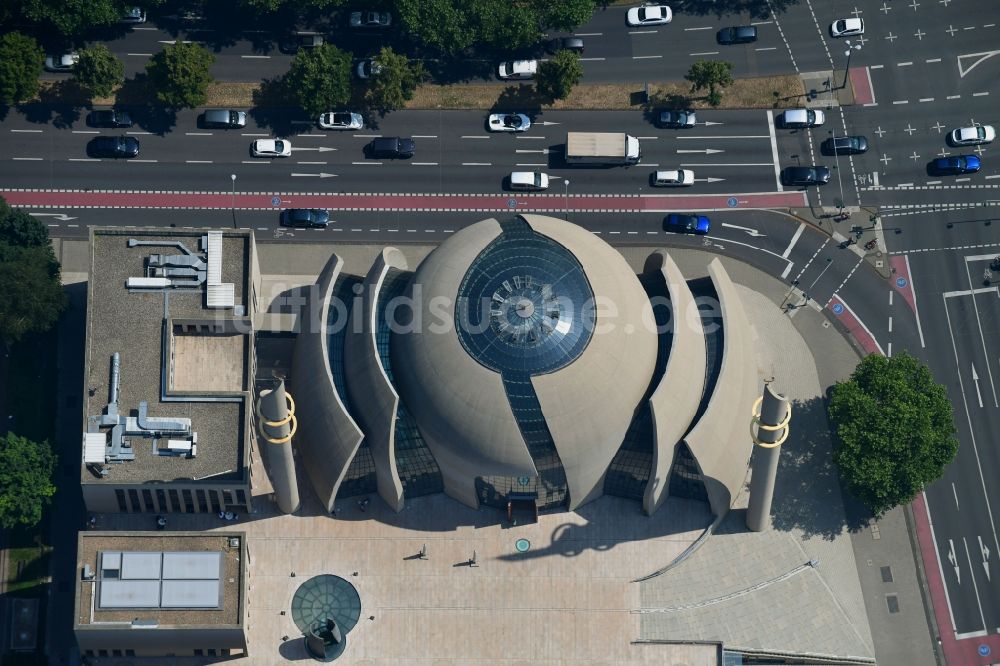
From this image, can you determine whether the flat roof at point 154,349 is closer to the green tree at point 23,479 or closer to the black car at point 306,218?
the green tree at point 23,479

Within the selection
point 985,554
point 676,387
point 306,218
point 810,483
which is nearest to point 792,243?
point 810,483

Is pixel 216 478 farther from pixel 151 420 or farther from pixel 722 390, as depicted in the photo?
pixel 722 390

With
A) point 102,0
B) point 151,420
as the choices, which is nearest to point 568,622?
point 151,420

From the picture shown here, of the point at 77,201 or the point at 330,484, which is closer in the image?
the point at 330,484

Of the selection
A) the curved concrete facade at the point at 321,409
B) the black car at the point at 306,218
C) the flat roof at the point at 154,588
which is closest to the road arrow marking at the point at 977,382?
the curved concrete facade at the point at 321,409

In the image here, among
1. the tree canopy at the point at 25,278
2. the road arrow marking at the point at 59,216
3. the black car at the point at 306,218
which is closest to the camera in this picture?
the tree canopy at the point at 25,278

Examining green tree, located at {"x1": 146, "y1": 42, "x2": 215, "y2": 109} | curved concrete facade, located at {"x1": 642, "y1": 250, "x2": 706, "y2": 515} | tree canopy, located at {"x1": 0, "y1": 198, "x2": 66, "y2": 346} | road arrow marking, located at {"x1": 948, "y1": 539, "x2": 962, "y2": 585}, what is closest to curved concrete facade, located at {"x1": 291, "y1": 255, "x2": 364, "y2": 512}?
tree canopy, located at {"x1": 0, "y1": 198, "x2": 66, "y2": 346}
